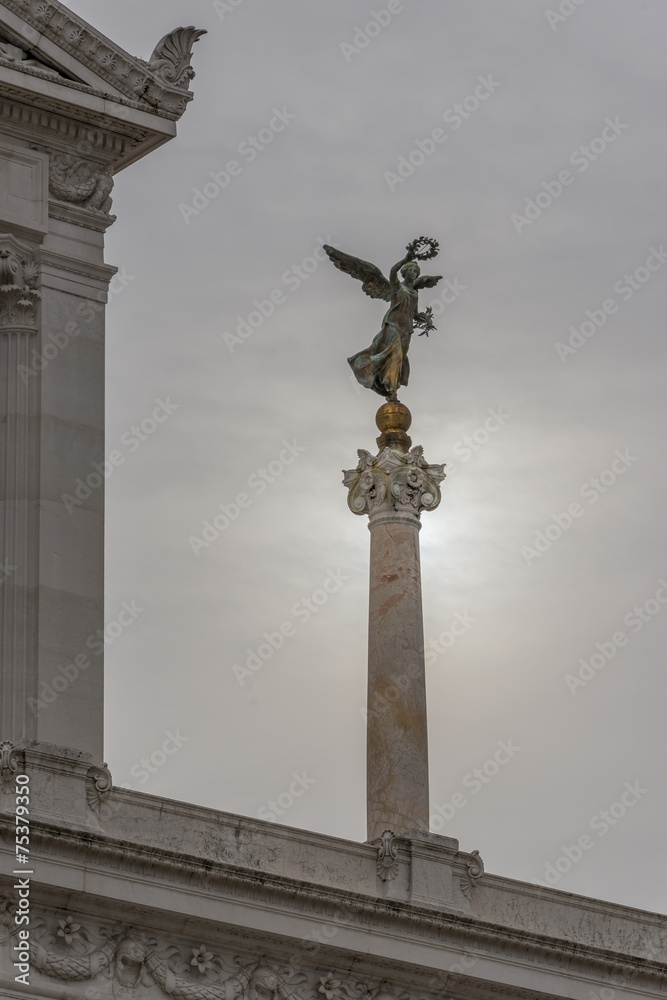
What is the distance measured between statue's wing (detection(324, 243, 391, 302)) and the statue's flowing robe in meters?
0.34

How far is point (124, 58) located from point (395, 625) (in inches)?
302

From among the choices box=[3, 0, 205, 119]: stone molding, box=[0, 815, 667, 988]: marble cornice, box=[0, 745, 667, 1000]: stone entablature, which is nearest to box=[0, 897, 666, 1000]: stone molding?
box=[0, 745, 667, 1000]: stone entablature

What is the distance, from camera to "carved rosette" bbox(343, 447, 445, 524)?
30.1 metres

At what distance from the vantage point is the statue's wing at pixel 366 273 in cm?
3162

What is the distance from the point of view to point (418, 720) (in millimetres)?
28922

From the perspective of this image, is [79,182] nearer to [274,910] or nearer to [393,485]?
[393,485]

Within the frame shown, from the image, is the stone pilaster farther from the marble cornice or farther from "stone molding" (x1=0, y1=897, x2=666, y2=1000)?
"stone molding" (x1=0, y1=897, x2=666, y2=1000)

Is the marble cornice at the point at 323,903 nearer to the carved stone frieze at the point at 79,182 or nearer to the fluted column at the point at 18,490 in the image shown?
the fluted column at the point at 18,490

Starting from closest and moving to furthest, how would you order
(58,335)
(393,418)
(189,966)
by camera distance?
(189,966), (58,335), (393,418)

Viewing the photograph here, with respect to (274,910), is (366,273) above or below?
above

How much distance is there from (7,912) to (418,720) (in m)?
6.62

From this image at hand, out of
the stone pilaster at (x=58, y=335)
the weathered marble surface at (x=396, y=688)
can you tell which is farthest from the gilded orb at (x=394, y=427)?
the stone pilaster at (x=58, y=335)

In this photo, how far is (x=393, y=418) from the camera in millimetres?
30969

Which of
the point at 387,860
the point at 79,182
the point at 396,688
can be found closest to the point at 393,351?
the point at 79,182
